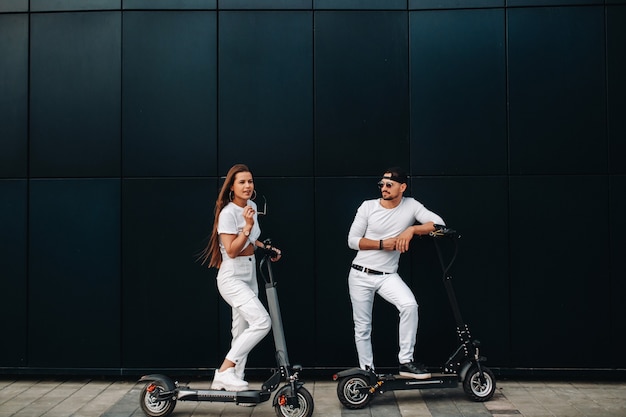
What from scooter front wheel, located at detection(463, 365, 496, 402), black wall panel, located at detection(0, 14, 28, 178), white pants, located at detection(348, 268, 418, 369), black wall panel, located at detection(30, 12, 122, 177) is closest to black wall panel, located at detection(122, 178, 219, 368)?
black wall panel, located at detection(30, 12, 122, 177)

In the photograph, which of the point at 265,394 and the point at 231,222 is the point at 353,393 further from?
the point at 231,222

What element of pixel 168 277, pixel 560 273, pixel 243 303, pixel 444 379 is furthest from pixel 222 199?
pixel 560 273

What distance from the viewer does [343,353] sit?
7.25m

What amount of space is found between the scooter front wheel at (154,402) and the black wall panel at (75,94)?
257 centimetres

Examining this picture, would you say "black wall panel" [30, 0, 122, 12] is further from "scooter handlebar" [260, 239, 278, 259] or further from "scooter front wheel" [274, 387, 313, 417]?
"scooter front wheel" [274, 387, 313, 417]

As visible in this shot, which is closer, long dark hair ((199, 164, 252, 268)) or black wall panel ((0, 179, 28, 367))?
long dark hair ((199, 164, 252, 268))

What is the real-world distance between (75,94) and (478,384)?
527cm

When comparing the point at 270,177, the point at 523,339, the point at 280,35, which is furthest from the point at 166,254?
the point at 523,339

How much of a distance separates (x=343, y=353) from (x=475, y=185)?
2326mm

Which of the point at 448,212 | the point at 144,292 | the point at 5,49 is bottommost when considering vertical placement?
the point at 144,292

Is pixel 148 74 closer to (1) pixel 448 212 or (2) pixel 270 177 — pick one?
(2) pixel 270 177

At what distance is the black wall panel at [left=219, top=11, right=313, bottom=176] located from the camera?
7289 millimetres

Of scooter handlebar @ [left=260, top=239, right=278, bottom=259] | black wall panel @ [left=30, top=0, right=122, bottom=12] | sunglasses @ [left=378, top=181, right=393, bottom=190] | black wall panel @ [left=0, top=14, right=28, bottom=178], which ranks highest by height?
black wall panel @ [left=30, top=0, right=122, bottom=12]

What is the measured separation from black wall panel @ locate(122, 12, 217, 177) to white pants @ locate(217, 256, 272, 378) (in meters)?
1.57
